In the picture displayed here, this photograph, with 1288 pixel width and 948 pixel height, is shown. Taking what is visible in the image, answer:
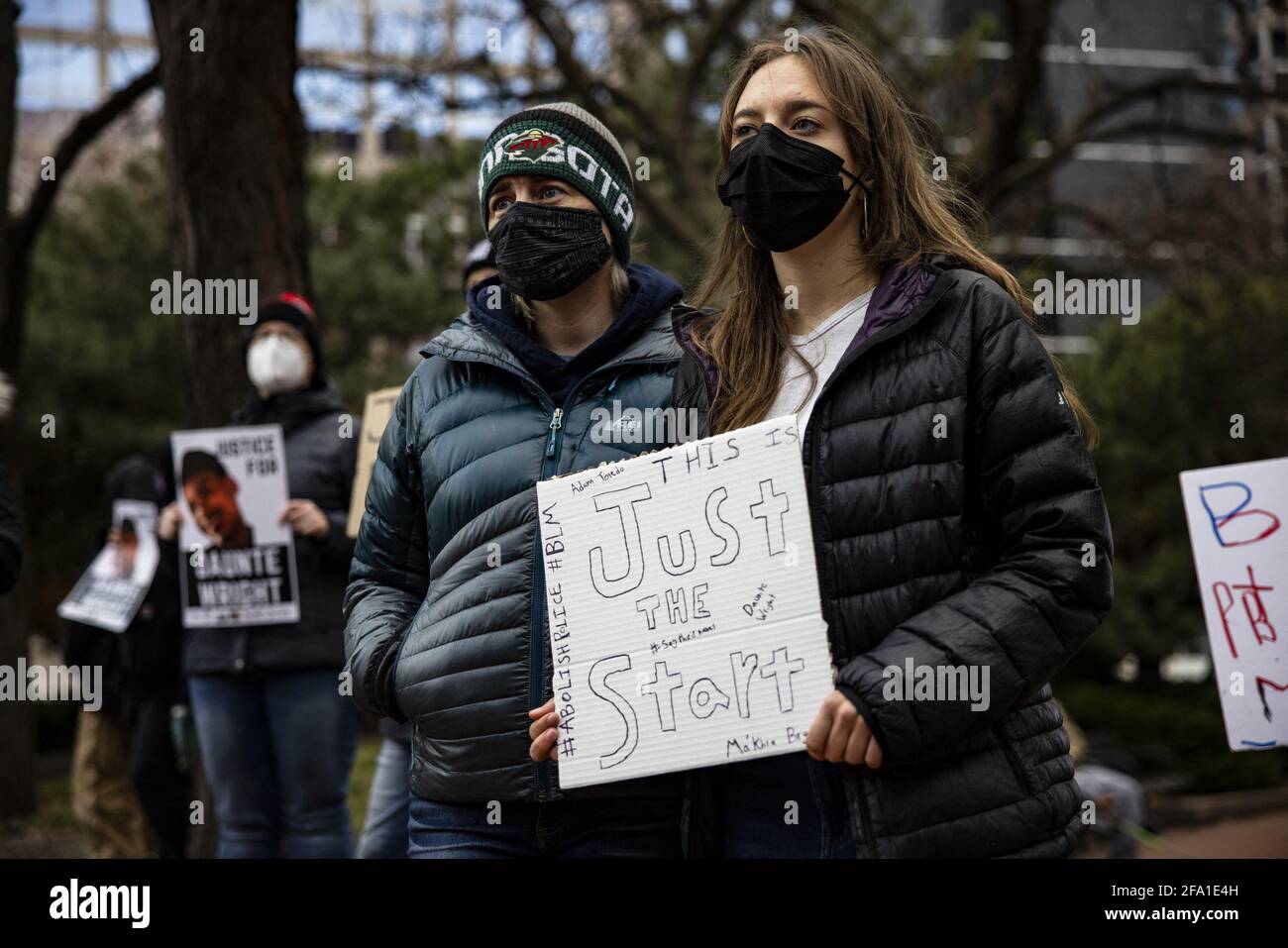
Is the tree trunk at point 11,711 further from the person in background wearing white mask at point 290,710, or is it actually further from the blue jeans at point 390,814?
the blue jeans at point 390,814

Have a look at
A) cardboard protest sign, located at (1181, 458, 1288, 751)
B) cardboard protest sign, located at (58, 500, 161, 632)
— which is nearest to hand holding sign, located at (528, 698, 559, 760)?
cardboard protest sign, located at (1181, 458, 1288, 751)

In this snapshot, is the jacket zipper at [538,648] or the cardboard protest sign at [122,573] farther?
the cardboard protest sign at [122,573]

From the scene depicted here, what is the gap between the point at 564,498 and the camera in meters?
2.65

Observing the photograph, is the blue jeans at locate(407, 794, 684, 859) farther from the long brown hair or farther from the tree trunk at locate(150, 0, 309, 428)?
the tree trunk at locate(150, 0, 309, 428)

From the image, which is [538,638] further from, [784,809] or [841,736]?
[841,736]

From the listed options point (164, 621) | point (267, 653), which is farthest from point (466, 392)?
point (164, 621)

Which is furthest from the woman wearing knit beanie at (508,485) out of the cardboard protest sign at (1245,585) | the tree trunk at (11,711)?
the tree trunk at (11,711)

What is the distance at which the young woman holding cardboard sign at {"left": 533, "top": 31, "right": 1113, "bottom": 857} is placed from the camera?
2.36 metres

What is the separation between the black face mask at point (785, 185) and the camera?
263 cm

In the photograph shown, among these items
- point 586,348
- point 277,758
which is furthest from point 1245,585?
point 277,758

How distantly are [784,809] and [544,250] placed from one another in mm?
1162

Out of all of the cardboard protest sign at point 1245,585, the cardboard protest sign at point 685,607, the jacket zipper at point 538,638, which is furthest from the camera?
the cardboard protest sign at point 1245,585
